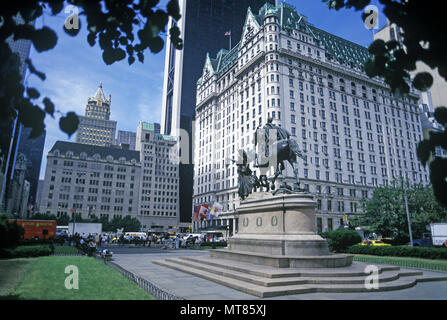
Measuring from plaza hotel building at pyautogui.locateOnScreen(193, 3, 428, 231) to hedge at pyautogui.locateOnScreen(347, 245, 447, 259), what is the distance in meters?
33.6

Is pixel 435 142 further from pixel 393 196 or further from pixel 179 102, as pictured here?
pixel 179 102

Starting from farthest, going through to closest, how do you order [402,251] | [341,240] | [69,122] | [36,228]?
[36,228] → [341,240] → [402,251] → [69,122]

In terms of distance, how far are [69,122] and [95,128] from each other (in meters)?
170

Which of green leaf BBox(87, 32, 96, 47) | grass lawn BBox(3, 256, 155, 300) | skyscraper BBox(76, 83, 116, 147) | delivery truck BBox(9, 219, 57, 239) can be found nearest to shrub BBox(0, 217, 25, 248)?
grass lawn BBox(3, 256, 155, 300)

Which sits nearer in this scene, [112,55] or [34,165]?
[112,55]

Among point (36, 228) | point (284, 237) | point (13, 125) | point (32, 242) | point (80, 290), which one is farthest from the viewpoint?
point (36, 228)

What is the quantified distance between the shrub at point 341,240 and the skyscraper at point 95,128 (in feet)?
481

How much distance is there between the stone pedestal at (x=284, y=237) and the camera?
13320 millimetres

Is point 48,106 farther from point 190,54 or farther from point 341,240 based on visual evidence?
point 190,54

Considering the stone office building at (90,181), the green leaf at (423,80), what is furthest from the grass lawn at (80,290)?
the stone office building at (90,181)

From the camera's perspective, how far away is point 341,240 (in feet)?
98.6

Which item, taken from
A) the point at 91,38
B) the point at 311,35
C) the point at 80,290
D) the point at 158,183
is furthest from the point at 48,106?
the point at 158,183

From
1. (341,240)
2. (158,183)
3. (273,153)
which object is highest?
(158,183)

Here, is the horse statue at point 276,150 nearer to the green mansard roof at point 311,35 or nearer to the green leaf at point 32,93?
the green leaf at point 32,93
